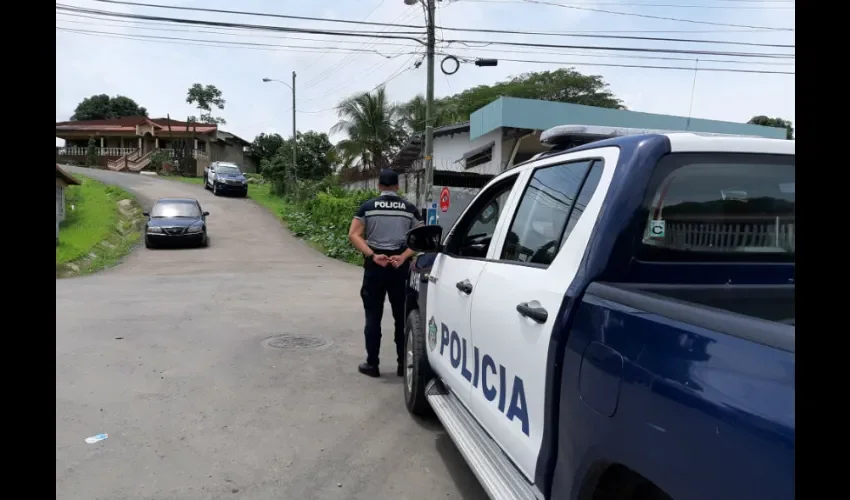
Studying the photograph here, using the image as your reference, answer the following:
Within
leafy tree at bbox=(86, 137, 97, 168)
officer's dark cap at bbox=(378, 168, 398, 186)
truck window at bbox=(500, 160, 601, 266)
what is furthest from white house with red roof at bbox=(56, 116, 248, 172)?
truck window at bbox=(500, 160, 601, 266)

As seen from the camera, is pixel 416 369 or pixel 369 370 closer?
pixel 416 369

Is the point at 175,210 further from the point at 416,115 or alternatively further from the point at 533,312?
the point at 533,312

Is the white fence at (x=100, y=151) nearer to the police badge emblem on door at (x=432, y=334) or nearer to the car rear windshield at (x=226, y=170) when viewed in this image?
the car rear windshield at (x=226, y=170)

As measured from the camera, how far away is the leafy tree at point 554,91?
37.9 m

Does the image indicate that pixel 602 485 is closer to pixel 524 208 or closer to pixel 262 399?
pixel 524 208

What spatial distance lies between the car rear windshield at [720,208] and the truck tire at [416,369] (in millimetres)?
2417

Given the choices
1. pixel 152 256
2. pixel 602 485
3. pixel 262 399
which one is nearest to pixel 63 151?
pixel 152 256

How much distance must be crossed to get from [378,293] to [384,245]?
18.2 inches

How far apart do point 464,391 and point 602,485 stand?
152 centimetres

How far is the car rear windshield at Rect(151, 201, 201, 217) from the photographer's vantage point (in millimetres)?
18953

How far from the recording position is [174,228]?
18.1 m

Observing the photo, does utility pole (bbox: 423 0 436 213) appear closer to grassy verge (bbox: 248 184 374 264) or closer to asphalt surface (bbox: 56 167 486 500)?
grassy verge (bbox: 248 184 374 264)

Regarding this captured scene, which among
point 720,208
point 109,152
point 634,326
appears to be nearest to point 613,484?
point 634,326

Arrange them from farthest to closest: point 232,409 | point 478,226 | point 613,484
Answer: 1. point 232,409
2. point 478,226
3. point 613,484
